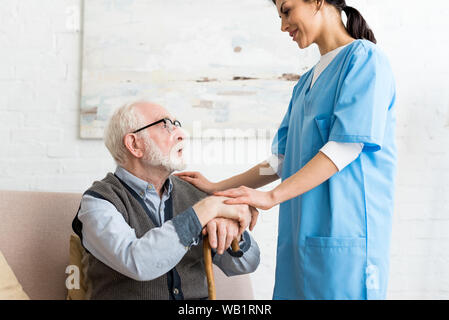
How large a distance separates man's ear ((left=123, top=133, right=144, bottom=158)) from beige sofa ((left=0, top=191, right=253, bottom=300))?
19.7 inches

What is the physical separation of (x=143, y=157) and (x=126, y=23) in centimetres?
101

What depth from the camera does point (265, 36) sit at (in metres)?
2.28

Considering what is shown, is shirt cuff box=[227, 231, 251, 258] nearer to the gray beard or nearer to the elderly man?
the elderly man

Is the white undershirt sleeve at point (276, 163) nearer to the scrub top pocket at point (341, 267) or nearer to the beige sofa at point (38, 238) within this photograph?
the scrub top pocket at point (341, 267)

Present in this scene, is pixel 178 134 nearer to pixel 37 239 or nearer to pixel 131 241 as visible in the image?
pixel 131 241

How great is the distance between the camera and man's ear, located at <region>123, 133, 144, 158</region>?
155 centimetres

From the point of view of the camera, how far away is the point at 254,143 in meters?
2.28

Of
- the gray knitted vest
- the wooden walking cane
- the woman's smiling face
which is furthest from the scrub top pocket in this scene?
the woman's smiling face

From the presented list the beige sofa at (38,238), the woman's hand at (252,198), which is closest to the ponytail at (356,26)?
the woman's hand at (252,198)

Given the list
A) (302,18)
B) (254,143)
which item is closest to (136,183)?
(302,18)

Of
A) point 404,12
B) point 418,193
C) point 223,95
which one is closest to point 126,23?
point 223,95

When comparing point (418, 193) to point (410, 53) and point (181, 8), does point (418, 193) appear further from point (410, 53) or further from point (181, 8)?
point (181, 8)

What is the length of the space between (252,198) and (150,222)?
0.39 m
